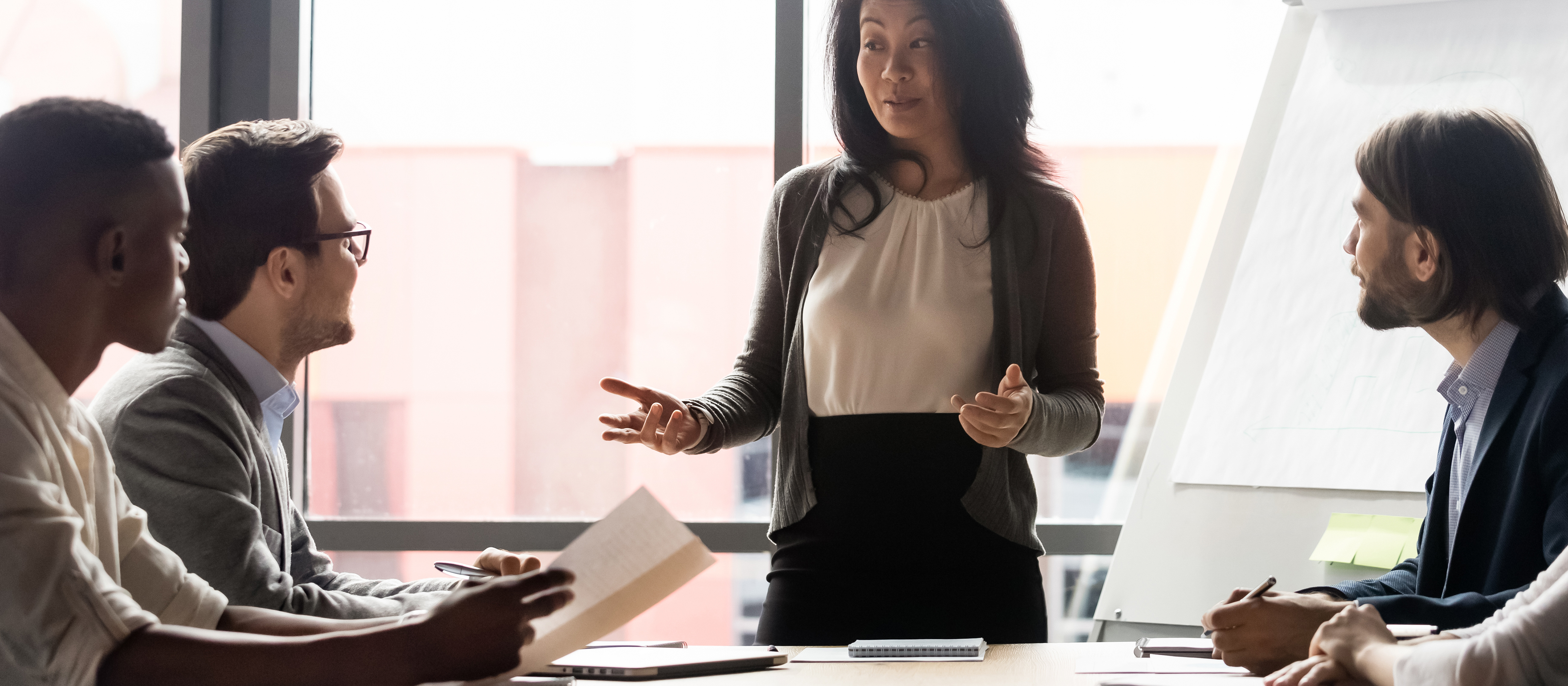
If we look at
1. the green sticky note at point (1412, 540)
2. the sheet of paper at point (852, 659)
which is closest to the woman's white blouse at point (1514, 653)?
the sheet of paper at point (852, 659)

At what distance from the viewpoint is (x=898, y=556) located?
A: 171 cm

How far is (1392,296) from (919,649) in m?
0.85

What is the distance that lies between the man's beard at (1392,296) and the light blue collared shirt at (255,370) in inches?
60.5

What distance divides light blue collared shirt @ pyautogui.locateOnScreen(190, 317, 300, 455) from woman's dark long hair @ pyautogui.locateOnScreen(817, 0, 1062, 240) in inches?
35.0

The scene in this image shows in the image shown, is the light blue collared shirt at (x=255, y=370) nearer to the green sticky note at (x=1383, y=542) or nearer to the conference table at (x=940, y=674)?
the conference table at (x=940, y=674)

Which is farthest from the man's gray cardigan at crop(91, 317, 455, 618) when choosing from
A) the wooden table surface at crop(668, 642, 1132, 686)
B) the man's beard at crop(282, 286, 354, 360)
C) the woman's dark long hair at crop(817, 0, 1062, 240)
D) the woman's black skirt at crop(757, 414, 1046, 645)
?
the woman's dark long hair at crop(817, 0, 1062, 240)

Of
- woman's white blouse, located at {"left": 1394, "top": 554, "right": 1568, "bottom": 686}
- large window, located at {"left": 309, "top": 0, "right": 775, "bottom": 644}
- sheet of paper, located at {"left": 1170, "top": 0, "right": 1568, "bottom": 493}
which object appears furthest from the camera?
large window, located at {"left": 309, "top": 0, "right": 775, "bottom": 644}

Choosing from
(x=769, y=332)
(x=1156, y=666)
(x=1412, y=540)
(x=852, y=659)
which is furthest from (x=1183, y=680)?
(x=1412, y=540)

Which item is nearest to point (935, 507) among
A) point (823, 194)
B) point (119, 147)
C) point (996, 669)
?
point (996, 669)

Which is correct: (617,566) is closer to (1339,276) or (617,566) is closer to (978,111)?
(978,111)

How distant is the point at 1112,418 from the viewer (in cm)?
271

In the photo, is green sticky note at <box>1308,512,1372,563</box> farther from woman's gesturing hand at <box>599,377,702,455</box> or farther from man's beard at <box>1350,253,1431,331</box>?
woman's gesturing hand at <box>599,377,702,455</box>

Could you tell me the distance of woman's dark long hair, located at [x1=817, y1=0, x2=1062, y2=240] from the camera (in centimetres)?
186

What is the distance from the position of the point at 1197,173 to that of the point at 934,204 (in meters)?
1.11
